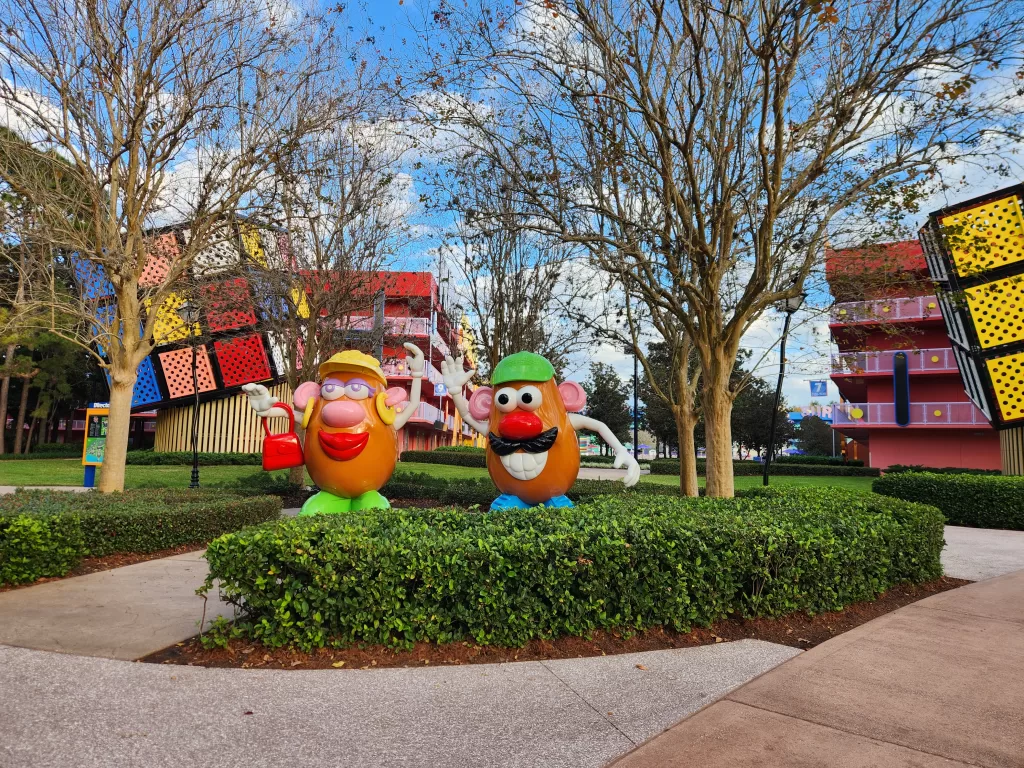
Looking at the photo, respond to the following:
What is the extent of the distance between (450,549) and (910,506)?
5762 mm

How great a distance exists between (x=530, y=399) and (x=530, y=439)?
1.55ft

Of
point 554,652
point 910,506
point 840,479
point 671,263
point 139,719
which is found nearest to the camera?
point 139,719

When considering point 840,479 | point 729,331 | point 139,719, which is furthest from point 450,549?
point 840,479

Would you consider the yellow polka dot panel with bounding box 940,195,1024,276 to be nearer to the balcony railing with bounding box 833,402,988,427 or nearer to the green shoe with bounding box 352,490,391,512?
the balcony railing with bounding box 833,402,988,427

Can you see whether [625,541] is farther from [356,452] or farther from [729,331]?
[729,331]

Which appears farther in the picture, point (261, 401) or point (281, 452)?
point (281, 452)

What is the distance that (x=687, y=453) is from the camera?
43.3 ft

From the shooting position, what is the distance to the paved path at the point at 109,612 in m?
4.53

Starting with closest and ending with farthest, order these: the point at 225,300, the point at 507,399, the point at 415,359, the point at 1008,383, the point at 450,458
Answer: the point at 507,399
the point at 415,359
the point at 225,300
the point at 1008,383
the point at 450,458

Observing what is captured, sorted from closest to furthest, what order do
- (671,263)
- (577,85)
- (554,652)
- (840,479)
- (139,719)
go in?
(139,719)
(554,652)
(577,85)
(671,263)
(840,479)

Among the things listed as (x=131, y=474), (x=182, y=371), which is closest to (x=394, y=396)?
(x=131, y=474)

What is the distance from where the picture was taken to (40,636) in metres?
4.63

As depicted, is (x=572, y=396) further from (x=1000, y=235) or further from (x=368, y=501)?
(x=1000, y=235)

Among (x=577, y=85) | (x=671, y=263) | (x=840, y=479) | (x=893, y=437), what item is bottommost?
(x=840, y=479)
